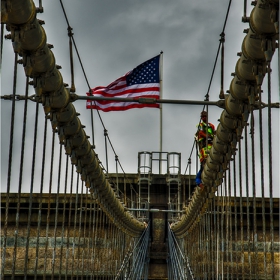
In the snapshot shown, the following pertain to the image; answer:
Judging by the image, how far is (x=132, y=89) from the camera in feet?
35.6

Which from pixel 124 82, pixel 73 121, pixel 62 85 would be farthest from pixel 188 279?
pixel 62 85

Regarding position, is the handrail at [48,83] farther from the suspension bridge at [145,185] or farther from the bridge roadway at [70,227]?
the bridge roadway at [70,227]

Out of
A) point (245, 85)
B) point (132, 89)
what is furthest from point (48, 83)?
point (132, 89)

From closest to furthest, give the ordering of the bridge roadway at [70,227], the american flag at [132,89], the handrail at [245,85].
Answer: the handrail at [245,85], the american flag at [132,89], the bridge roadway at [70,227]

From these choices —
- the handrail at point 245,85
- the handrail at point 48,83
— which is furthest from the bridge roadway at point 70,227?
the handrail at point 245,85

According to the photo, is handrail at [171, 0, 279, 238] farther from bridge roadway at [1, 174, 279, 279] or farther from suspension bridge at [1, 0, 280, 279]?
bridge roadway at [1, 174, 279, 279]

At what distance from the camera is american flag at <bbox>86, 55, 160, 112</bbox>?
10172 mm

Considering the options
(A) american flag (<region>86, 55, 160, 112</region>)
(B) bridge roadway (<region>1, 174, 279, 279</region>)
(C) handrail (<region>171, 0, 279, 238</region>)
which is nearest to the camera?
(C) handrail (<region>171, 0, 279, 238</region>)

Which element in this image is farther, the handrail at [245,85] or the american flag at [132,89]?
the american flag at [132,89]

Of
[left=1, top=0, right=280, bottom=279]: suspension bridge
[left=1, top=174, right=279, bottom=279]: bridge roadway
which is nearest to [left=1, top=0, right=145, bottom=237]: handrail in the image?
[left=1, top=0, right=280, bottom=279]: suspension bridge

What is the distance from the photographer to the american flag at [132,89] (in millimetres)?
10172

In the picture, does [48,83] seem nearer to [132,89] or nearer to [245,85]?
[245,85]

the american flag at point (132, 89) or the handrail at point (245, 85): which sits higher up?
the american flag at point (132, 89)

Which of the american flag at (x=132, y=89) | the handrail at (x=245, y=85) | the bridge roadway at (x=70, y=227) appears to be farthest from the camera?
the bridge roadway at (x=70, y=227)
